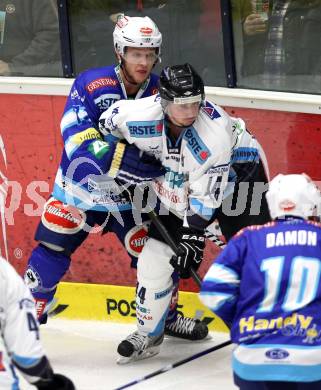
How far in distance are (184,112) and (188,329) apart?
1.13 metres

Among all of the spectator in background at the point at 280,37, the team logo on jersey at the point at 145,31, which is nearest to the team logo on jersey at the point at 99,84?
the team logo on jersey at the point at 145,31

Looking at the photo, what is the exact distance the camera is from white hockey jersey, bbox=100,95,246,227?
4336 millimetres

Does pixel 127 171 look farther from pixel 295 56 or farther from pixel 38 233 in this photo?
pixel 295 56

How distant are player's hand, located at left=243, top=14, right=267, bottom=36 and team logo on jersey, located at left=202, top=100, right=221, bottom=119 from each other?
0.71 metres

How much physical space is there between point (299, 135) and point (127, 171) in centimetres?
81

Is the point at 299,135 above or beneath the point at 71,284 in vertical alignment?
above

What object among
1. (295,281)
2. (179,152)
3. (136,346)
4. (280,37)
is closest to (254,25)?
(280,37)

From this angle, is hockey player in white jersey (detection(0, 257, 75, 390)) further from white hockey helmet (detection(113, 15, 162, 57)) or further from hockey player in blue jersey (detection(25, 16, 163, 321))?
white hockey helmet (detection(113, 15, 162, 57))

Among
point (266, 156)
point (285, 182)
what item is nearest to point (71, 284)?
point (266, 156)

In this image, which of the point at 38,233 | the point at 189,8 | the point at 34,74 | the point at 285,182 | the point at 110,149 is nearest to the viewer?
the point at 285,182

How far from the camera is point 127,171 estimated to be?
14.8 ft

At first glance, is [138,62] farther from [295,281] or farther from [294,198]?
[295,281]

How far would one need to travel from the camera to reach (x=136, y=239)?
4.80 m

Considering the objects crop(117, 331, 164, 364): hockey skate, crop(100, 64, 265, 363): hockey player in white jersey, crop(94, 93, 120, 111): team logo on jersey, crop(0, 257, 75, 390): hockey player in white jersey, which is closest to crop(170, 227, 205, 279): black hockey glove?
crop(100, 64, 265, 363): hockey player in white jersey
